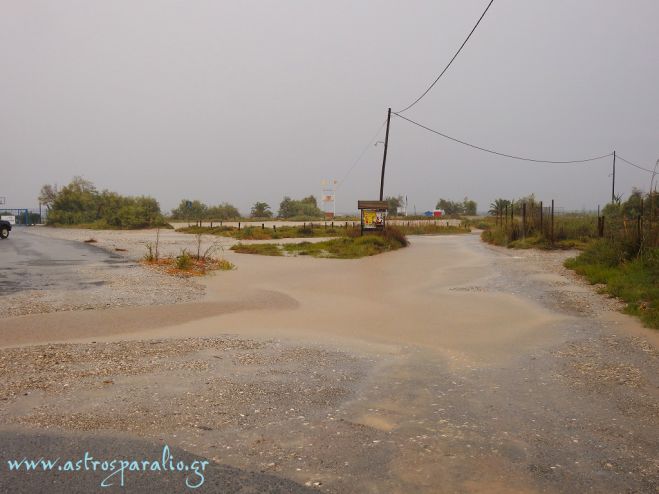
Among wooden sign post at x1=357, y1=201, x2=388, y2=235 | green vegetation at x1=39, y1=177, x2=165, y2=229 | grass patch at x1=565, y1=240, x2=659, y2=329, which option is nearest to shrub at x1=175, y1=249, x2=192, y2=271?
grass patch at x1=565, y1=240, x2=659, y2=329

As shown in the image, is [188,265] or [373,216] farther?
[373,216]

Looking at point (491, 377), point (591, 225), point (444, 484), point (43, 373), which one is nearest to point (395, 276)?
point (491, 377)

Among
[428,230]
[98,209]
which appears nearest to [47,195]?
[98,209]

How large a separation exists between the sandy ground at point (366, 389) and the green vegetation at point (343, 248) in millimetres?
13094

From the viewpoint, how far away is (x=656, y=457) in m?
4.38

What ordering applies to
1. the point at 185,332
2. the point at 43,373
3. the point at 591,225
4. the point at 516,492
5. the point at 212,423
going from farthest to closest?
1. the point at 591,225
2. the point at 185,332
3. the point at 43,373
4. the point at 212,423
5. the point at 516,492

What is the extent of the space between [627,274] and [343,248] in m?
14.3

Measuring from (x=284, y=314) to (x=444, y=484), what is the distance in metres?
7.24

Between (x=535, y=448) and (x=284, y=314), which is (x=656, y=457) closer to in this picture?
(x=535, y=448)

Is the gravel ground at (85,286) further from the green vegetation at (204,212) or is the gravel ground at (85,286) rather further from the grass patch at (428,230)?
the green vegetation at (204,212)

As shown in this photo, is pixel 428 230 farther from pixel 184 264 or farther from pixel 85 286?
pixel 85 286

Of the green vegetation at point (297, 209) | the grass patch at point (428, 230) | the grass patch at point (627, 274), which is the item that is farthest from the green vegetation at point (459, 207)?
the grass patch at point (627, 274)

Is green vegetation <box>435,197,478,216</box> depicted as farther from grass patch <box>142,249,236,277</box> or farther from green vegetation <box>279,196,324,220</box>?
grass patch <box>142,249,236,277</box>

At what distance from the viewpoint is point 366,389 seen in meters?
6.20
